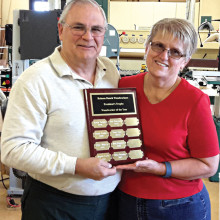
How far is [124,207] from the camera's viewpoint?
4.26 feet

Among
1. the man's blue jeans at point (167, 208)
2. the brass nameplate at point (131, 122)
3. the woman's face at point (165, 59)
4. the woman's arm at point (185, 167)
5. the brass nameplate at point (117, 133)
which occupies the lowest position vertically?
the man's blue jeans at point (167, 208)

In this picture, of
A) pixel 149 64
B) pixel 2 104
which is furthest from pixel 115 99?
pixel 2 104

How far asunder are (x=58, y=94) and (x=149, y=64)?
Answer: 41cm

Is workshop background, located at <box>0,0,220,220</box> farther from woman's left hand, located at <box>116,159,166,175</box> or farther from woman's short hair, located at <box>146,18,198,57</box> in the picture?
woman's left hand, located at <box>116,159,166,175</box>

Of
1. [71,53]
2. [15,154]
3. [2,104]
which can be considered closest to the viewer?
[15,154]

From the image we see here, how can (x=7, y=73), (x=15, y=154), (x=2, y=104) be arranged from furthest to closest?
1. (x=7, y=73)
2. (x=2, y=104)
3. (x=15, y=154)

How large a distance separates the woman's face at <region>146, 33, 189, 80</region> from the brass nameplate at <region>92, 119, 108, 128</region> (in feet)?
0.95

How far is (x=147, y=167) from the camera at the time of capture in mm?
1180

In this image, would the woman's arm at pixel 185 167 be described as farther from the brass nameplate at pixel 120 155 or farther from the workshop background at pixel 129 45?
the workshop background at pixel 129 45

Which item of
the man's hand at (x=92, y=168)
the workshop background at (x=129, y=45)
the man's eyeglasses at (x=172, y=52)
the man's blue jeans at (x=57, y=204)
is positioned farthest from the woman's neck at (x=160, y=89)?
the workshop background at (x=129, y=45)

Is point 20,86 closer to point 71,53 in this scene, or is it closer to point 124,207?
point 71,53

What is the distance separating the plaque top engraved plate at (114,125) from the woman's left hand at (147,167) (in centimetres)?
5

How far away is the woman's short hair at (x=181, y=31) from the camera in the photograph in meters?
1.16

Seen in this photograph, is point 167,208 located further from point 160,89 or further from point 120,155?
point 160,89
